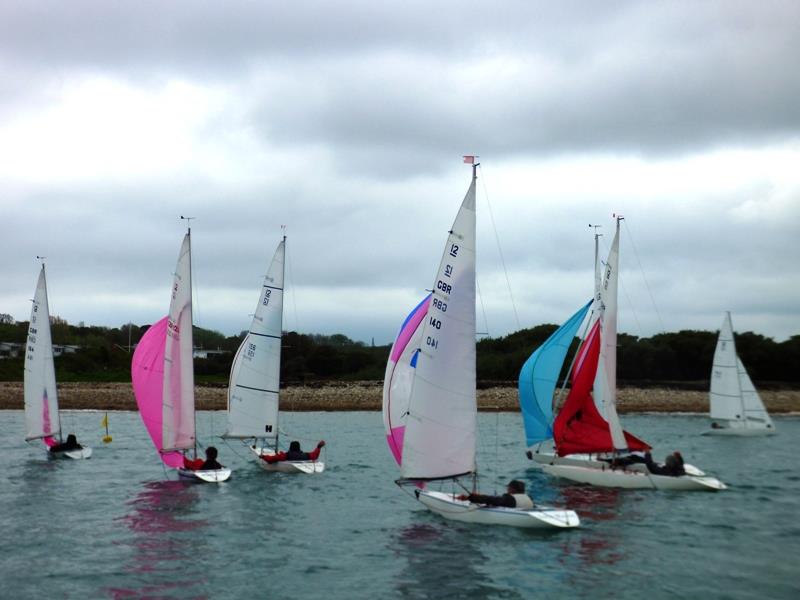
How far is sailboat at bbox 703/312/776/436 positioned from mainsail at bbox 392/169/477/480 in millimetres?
36007

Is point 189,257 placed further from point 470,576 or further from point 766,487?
point 766,487

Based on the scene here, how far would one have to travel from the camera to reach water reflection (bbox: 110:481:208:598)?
17078 mm

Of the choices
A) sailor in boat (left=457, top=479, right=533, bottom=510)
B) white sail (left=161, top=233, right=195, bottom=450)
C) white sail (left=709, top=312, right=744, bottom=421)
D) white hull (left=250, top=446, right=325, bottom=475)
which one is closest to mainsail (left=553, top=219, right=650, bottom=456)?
white hull (left=250, top=446, right=325, bottom=475)

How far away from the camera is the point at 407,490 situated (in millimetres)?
29594

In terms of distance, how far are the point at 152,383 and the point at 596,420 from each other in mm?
15232

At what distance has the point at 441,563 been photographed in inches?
737

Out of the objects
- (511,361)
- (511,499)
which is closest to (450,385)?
(511,499)

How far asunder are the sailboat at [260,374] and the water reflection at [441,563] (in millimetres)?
12456

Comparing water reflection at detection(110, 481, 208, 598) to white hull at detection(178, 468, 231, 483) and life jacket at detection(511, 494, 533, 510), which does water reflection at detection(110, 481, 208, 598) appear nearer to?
white hull at detection(178, 468, 231, 483)

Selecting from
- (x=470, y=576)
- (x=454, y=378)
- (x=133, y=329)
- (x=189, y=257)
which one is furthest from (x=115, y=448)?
(x=133, y=329)

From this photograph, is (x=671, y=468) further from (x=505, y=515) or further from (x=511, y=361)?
(x=511, y=361)

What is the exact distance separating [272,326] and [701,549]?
18.6 meters

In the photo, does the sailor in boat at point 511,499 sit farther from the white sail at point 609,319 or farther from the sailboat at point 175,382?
the white sail at point 609,319

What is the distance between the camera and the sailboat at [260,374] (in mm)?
33781
